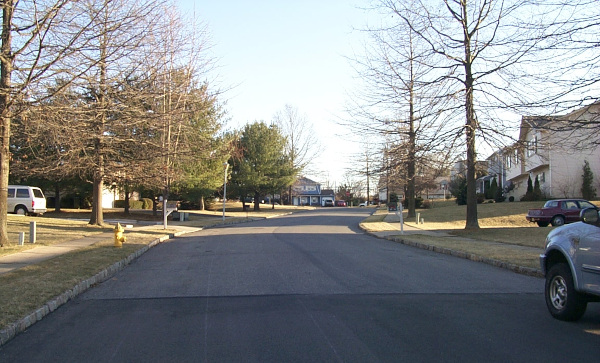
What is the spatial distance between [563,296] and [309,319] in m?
3.50

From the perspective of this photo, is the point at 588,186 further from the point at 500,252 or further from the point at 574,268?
the point at 574,268

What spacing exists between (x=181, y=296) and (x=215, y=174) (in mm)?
31058

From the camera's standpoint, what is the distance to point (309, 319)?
7.02m

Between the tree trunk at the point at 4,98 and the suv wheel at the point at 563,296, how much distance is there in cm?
1194

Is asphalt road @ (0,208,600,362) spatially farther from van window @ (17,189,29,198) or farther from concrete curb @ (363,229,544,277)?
van window @ (17,189,29,198)

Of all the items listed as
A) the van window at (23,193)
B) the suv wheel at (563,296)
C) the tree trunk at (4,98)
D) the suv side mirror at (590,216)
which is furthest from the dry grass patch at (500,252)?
the van window at (23,193)

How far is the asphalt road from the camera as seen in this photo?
5.63m

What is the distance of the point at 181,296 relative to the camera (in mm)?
8805

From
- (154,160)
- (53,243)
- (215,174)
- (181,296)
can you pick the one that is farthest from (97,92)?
(215,174)

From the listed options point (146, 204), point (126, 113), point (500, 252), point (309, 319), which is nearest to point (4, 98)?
point (126, 113)

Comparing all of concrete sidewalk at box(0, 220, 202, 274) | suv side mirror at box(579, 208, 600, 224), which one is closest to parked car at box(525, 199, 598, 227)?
concrete sidewalk at box(0, 220, 202, 274)

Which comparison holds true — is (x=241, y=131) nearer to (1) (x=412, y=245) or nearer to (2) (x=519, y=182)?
(2) (x=519, y=182)

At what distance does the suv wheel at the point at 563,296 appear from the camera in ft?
22.2

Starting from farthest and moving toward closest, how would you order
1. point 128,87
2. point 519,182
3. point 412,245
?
point 519,182, point 412,245, point 128,87
